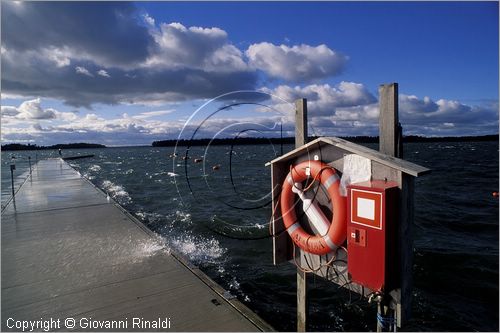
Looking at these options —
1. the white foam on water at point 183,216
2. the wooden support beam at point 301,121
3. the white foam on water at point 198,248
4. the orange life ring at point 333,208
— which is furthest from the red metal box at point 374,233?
the white foam on water at point 183,216

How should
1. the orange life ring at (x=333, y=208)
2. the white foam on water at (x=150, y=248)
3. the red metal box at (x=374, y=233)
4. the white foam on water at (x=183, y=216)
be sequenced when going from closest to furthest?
1. the red metal box at (x=374, y=233)
2. the orange life ring at (x=333, y=208)
3. the white foam on water at (x=150, y=248)
4. the white foam on water at (x=183, y=216)

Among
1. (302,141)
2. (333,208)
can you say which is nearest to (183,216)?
(302,141)

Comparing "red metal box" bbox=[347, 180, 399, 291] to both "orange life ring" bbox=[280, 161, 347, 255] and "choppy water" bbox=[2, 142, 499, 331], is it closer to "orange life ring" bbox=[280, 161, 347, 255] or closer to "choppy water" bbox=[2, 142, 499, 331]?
"orange life ring" bbox=[280, 161, 347, 255]

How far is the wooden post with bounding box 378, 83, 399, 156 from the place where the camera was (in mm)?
3152

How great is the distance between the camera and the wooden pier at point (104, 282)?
3.90m

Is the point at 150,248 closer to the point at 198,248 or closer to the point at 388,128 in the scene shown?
the point at 198,248

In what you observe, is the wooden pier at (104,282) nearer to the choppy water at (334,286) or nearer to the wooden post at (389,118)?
the choppy water at (334,286)

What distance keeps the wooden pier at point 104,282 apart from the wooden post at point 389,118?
242 centimetres

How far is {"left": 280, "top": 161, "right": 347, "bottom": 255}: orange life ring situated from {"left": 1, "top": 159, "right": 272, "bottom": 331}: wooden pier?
1093 mm

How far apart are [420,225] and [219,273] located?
8.77m

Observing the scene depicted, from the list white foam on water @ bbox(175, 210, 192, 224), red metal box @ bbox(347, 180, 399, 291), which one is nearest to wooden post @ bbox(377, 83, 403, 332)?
red metal box @ bbox(347, 180, 399, 291)

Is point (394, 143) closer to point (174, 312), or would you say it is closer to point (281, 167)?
point (281, 167)

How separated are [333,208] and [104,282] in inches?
142

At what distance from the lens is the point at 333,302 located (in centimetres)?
648
